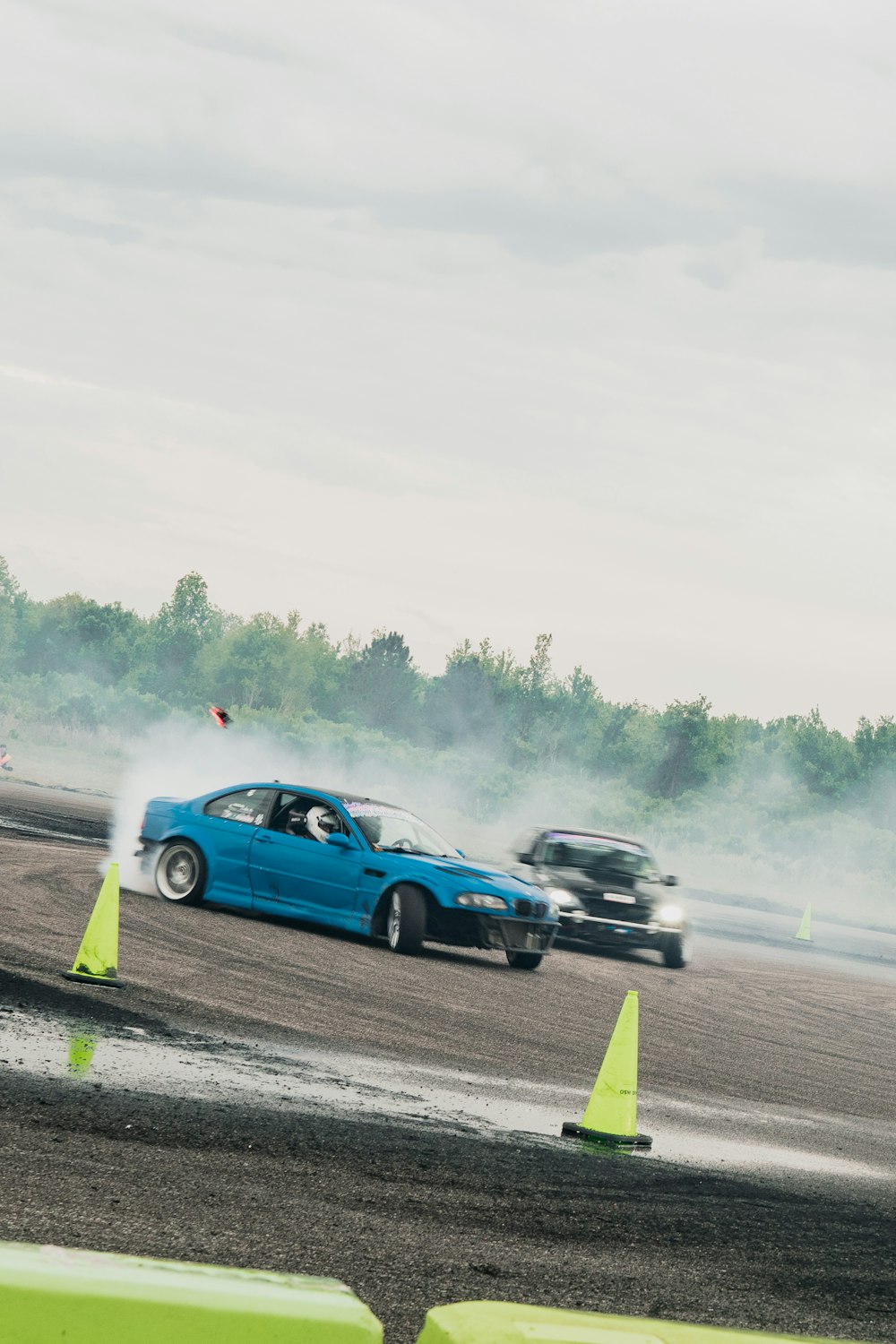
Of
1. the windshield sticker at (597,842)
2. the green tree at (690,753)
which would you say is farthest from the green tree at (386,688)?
the windshield sticker at (597,842)

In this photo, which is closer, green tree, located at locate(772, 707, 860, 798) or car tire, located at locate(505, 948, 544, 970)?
car tire, located at locate(505, 948, 544, 970)

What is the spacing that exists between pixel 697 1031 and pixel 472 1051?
362 centimetres

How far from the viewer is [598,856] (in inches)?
753

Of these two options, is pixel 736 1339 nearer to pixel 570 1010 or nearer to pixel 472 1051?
pixel 472 1051

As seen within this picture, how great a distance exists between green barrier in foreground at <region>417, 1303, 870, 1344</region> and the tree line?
97834mm

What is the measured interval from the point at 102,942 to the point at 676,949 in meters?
9.51

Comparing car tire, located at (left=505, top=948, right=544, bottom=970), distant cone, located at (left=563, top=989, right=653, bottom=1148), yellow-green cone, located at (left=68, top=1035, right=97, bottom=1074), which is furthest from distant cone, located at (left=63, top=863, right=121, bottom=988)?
car tire, located at (left=505, top=948, right=544, bottom=970)

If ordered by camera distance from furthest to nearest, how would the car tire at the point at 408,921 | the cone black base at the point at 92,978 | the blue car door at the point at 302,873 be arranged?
1. the blue car door at the point at 302,873
2. the car tire at the point at 408,921
3. the cone black base at the point at 92,978

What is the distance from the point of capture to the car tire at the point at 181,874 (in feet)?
50.1

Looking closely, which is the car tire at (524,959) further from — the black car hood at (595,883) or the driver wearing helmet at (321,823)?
the black car hood at (595,883)

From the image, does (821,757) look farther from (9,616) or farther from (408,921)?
(408,921)

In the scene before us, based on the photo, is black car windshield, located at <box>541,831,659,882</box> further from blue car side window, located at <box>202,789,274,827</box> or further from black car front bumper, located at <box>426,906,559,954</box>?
blue car side window, located at <box>202,789,274,827</box>

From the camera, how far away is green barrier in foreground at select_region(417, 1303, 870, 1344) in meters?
2.27

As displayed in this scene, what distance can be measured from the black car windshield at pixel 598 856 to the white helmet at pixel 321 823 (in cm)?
438
